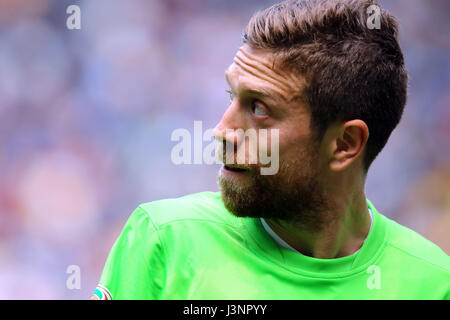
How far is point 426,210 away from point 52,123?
228 cm

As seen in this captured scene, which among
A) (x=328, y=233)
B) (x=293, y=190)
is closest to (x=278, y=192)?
(x=293, y=190)

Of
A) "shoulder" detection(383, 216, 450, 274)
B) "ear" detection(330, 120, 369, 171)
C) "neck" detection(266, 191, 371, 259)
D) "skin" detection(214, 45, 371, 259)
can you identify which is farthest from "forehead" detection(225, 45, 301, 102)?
"shoulder" detection(383, 216, 450, 274)

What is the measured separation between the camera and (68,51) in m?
3.52

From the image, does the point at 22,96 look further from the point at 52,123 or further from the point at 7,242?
the point at 7,242

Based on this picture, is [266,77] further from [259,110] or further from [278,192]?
[278,192]

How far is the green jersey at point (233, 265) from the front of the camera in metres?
1.02

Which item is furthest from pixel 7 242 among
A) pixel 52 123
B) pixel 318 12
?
pixel 318 12

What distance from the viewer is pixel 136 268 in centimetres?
102

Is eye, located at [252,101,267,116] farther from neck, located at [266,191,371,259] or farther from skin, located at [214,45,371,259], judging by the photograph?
neck, located at [266,191,371,259]

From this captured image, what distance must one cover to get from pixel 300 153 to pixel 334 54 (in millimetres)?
190

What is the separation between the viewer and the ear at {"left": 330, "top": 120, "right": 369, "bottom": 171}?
108cm

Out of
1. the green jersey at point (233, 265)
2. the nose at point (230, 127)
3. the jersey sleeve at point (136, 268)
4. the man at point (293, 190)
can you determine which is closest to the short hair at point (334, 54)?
the man at point (293, 190)

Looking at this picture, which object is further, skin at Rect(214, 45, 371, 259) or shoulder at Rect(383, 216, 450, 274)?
shoulder at Rect(383, 216, 450, 274)
